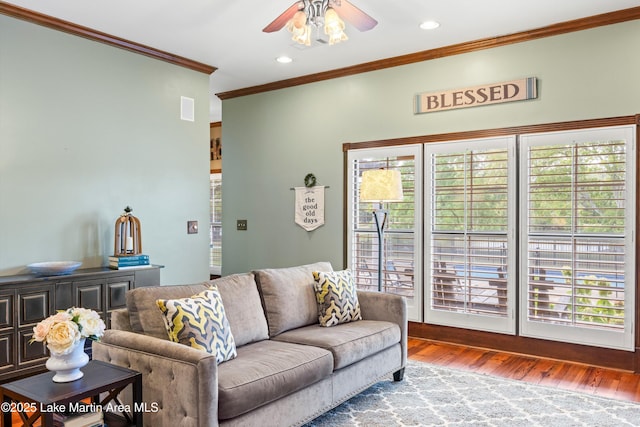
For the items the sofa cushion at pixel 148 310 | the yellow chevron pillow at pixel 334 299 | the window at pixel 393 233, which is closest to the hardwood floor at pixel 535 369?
the window at pixel 393 233

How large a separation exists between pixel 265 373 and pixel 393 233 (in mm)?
2816

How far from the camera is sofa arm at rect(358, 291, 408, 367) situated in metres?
3.59

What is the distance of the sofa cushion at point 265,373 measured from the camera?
2250 mm

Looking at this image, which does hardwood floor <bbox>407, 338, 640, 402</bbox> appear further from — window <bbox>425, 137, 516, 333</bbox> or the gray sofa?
the gray sofa

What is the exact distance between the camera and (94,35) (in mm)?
4227

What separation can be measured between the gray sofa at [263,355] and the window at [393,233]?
1216 millimetres

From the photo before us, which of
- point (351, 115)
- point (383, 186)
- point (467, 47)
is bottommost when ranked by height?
point (383, 186)

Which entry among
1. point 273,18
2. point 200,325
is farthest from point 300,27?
point 200,325

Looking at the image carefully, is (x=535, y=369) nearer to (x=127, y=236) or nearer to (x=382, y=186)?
(x=382, y=186)

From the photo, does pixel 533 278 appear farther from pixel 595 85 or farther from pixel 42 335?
pixel 42 335

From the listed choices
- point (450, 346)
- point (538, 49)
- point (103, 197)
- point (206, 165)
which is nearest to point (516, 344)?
point (450, 346)

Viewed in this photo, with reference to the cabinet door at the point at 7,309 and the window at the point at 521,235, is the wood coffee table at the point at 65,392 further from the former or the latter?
the window at the point at 521,235

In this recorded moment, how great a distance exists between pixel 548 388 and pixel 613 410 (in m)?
0.45

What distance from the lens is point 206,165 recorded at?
5293mm
